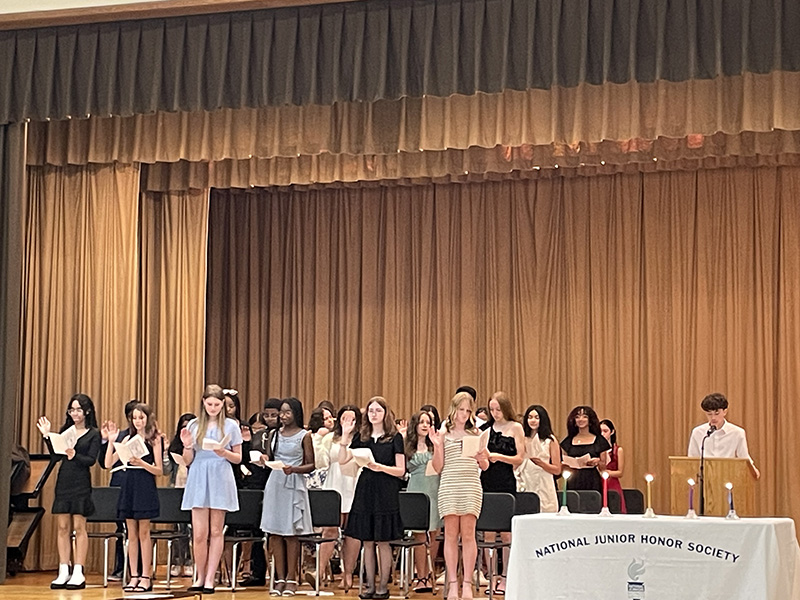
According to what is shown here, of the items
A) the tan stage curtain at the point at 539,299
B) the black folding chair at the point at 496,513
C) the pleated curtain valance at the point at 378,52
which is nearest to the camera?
the pleated curtain valance at the point at 378,52

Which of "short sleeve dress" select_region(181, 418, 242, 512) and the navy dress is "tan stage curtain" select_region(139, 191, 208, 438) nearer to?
the navy dress

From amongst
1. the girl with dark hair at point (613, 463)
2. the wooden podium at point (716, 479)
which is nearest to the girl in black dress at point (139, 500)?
the girl with dark hair at point (613, 463)

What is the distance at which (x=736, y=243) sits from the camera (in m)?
15.5

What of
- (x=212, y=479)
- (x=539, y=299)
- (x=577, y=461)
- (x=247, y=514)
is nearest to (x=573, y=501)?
(x=577, y=461)

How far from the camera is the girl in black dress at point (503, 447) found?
36.5ft

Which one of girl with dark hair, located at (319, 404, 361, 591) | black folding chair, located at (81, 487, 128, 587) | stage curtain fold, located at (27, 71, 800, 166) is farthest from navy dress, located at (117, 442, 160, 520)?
stage curtain fold, located at (27, 71, 800, 166)

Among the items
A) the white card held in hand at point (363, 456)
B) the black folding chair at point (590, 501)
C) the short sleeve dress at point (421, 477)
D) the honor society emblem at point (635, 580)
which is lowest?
the honor society emblem at point (635, 580)

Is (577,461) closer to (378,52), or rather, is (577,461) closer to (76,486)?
(378,52)

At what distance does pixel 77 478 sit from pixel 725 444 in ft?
19.2

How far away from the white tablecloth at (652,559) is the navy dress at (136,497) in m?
4.03

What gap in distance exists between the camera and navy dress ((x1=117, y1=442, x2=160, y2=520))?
11578 millimetres

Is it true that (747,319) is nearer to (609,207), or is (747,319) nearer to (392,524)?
(609,207)

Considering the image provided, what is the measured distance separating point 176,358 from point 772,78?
7705 mm

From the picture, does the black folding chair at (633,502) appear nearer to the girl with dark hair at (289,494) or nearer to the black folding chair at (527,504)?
the black folding chair at (527,504)
